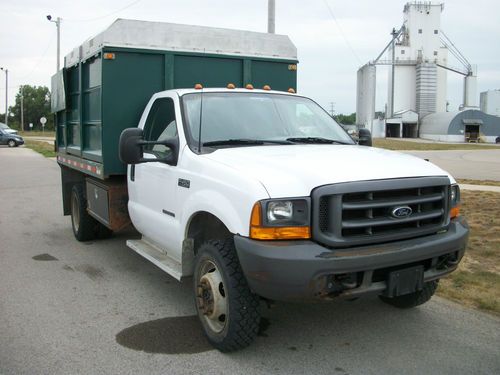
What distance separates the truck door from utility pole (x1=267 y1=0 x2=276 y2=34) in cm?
1063

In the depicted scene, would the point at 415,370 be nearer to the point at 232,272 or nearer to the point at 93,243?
the point at 232,272

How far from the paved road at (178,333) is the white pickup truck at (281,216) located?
11.9 inches

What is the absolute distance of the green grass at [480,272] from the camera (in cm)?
525

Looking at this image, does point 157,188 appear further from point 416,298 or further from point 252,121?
point 416,298

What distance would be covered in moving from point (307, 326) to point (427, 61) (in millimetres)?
83341

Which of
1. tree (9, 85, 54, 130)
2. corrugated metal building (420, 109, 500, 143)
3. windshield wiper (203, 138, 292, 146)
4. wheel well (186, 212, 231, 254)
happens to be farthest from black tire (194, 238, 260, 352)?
tree (9, 85, 54, 130)

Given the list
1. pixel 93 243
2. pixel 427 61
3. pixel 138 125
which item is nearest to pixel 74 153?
pixel 93 243

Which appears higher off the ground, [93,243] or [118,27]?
[118,27]

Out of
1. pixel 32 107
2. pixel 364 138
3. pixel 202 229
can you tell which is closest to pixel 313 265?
Result: pixel 202 229

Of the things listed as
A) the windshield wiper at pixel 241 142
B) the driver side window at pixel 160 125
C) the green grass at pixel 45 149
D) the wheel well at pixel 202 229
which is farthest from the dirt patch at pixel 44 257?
the green grass at pixel 45 149

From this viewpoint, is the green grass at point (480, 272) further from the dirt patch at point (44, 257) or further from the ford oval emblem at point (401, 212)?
the dirt patch at point (44, 257)

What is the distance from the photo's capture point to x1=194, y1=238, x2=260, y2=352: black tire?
3.81m

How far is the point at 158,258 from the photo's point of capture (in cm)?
509

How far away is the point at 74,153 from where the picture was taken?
7.91m
